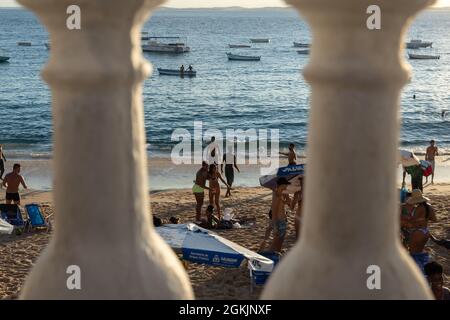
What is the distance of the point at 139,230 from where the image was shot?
264cm

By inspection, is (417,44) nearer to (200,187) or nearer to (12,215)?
(200,187)

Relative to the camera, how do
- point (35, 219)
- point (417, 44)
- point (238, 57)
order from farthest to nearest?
point (417, 44) < point (238, 57) < point (35, 219)

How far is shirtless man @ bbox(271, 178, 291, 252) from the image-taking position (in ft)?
36.1

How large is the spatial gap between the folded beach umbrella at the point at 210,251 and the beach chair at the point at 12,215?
5142 mm

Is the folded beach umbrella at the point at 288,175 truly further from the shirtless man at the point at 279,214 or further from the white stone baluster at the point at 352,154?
the white stone baluster at the point at 352,154

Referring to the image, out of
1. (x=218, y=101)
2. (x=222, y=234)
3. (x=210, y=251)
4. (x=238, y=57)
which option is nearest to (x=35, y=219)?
(x=222, y=234)

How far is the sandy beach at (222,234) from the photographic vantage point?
1100 cm

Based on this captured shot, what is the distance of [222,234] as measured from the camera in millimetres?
14484

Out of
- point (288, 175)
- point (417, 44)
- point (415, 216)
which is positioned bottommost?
point (415, 216)

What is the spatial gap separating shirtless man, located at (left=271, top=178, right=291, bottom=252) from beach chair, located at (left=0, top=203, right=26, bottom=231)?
5711 mm

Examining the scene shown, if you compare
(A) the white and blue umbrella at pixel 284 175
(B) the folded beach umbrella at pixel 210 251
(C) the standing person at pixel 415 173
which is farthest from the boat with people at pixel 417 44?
(B) the folded beach umbrella at pixel 210 251

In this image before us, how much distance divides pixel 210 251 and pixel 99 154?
300 inches
